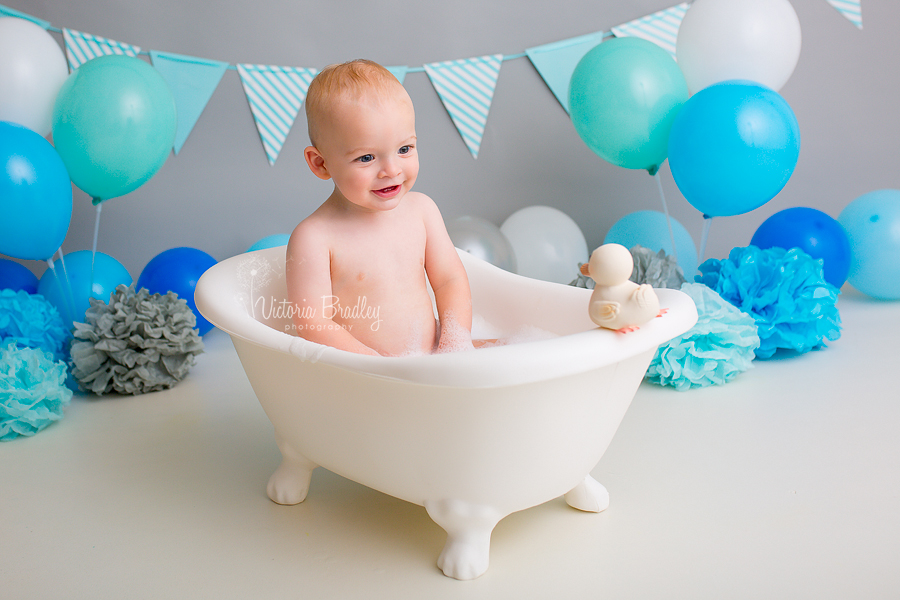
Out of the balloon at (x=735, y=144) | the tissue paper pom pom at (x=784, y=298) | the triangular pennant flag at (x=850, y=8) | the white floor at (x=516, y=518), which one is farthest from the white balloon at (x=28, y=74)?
the triangular pennant flag at (x=850, y=8)

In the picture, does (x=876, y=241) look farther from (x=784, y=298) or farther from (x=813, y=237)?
(x=784, y=298)

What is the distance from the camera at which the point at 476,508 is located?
1.05 m

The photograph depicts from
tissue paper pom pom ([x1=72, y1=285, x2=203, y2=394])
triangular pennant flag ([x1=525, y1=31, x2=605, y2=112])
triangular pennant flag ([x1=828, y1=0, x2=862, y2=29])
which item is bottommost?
tissue paper pom pom ([x1=72, y1=285, x2=203, y2=394])

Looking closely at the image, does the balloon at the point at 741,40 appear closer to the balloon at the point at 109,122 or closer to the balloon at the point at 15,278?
the balloon at the point at 109,122

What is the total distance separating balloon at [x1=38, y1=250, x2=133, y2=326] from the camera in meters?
2.17

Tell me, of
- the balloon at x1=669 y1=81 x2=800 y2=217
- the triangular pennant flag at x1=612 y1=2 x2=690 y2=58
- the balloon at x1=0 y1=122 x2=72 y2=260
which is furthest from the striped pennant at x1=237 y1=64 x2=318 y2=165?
the balloon at x1=669 y1=81 x2=800 y2=217

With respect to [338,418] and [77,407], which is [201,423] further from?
[338,418]

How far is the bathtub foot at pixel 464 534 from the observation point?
41.4 inches

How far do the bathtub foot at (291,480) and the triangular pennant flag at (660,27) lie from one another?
2334mm

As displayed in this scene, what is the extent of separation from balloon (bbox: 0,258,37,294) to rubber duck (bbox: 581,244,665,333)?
1.91 m

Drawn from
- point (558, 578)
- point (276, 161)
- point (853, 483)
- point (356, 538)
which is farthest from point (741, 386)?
point (276, 161)

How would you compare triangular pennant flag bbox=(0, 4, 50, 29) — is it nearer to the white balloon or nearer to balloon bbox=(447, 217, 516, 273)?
the white balloon

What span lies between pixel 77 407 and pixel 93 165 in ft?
2.29

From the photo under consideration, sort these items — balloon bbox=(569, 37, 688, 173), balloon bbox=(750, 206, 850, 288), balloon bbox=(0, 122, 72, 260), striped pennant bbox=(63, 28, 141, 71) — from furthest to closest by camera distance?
striped pennant bbox=(63, 28, 141, 71) < balloon bbox=(750, 206, 850, 288) < balloon bbox=(569, 37, 688, 173) < balloon bbox=(0, 122, 72, 260)
